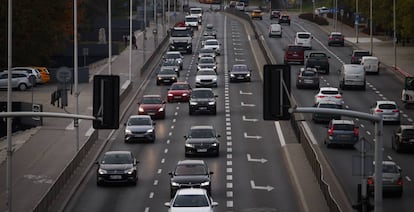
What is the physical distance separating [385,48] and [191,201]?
3203 inches

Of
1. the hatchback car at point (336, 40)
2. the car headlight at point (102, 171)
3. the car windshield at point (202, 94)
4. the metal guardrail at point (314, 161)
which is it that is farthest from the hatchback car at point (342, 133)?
the hatchback car at point (336, 40)

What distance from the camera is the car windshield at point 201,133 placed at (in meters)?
50.7

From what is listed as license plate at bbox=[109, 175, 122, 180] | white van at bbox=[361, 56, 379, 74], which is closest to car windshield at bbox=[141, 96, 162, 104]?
license plate at bbox=[109, 175, 122, 180]

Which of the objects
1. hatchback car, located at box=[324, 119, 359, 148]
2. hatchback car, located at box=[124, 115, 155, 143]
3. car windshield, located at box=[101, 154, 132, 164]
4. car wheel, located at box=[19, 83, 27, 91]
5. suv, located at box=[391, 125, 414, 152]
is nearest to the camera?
car windshield, located at box=[101, 154, 132, 164]

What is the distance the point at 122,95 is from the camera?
2731 inches

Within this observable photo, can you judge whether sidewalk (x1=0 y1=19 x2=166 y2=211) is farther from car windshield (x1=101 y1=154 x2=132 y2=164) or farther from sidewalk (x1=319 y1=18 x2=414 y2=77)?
sidewalk (x1=319 y1=18 x2=414 y2=77)

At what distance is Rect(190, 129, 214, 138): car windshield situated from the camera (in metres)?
50.7

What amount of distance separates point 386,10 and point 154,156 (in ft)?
232

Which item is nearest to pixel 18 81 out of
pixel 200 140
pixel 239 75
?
pixel 239 75

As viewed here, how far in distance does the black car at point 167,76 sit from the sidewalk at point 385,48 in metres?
17.7

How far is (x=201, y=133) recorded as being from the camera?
50.9m

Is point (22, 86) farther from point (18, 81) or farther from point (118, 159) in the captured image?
point (118, 159)

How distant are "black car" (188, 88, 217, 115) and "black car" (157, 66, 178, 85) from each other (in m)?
14.5

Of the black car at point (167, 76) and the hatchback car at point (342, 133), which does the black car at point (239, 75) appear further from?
the hatchback car at point (342, 133)
